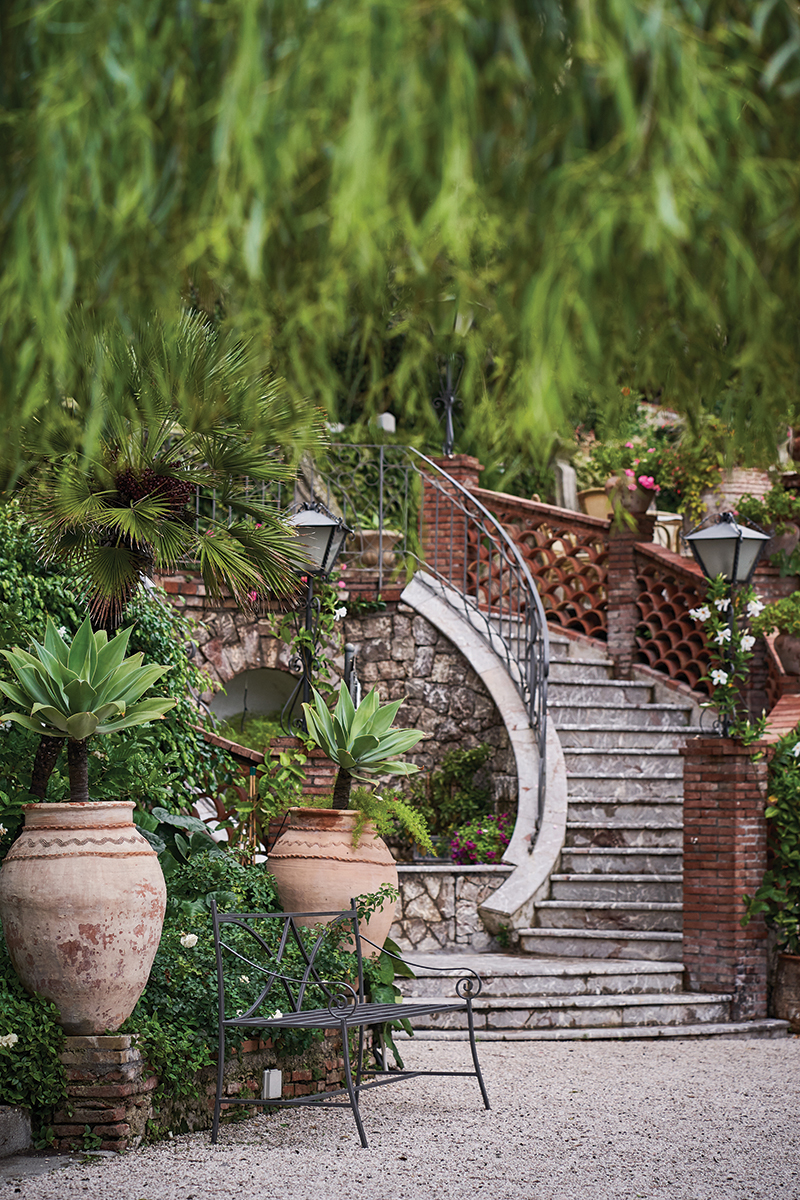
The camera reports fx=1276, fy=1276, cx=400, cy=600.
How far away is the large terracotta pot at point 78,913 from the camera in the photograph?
4.61 metres

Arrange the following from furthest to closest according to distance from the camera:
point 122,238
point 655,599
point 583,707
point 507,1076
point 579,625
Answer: point 579,625
point 655,599
point 583,707
point 507,1076
point 122,238

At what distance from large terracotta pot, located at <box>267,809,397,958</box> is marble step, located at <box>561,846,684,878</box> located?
10.9 ft

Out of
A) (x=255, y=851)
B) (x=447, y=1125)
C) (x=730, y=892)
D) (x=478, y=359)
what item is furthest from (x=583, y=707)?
(x=478, y=359)

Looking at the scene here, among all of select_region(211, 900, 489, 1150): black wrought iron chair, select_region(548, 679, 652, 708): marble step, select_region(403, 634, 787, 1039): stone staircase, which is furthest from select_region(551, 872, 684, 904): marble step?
select_region(211, 900, 489, 1150): black wrought iron chair

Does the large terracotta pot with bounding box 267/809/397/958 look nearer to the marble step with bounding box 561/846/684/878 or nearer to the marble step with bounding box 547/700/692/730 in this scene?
the marble step with bounding box 561/846/684/878

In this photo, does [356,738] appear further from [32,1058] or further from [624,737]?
[624,737]

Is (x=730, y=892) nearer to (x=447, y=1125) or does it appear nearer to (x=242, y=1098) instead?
(x=447, y=1125)

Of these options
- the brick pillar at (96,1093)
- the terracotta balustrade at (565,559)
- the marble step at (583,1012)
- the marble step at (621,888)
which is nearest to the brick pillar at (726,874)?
the marble step at (583,1012)

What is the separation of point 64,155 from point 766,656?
398 inches

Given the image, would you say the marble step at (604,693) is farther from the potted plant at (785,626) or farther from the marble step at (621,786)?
the potted plant at (785,626)

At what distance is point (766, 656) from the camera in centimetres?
1108

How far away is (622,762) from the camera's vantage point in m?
10.3

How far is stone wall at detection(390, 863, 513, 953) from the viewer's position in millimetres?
9141

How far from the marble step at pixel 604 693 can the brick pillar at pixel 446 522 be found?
1.57 metres
